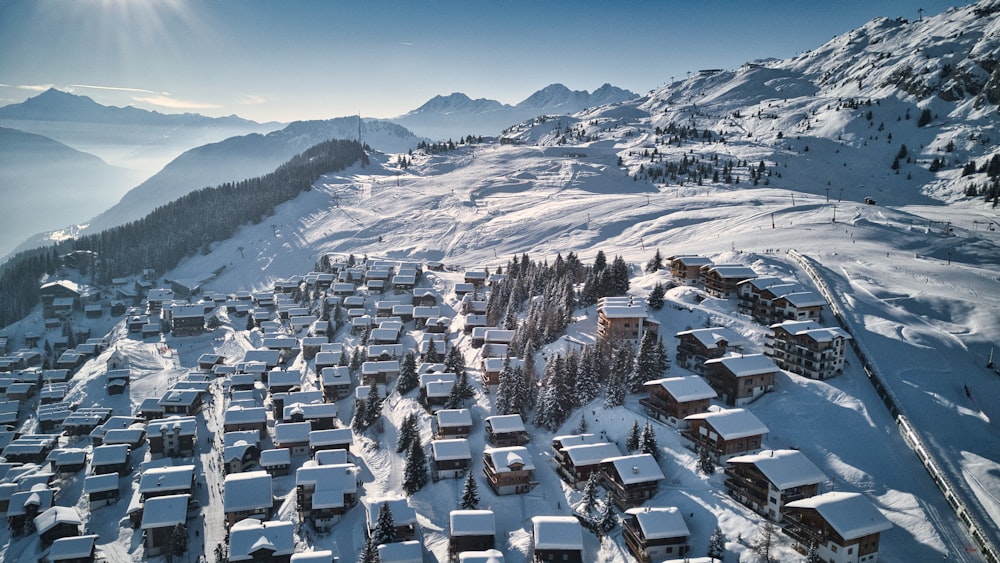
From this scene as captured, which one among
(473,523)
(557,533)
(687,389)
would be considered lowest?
(473,523)

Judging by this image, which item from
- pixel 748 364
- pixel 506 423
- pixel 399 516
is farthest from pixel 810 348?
pixel 399 516

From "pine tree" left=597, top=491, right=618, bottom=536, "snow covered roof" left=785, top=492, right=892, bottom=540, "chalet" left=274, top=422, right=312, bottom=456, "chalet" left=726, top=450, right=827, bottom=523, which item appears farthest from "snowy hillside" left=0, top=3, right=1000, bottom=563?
"chalet" left=274, top=422, right=312, bottom=456

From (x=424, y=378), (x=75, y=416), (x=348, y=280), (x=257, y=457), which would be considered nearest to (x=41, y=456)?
(x=75, y=416)

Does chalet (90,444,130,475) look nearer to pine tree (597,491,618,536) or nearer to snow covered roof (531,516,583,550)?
snow covered roof (531,516,583,550)

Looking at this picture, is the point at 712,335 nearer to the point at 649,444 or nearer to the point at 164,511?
the point at 649,444

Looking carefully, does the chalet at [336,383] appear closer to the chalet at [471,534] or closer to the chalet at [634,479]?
the chalet at [471,534]

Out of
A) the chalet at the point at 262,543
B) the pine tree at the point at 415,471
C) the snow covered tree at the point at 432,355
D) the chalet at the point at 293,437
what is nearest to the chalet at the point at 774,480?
the pine tree at the point at 415,471
